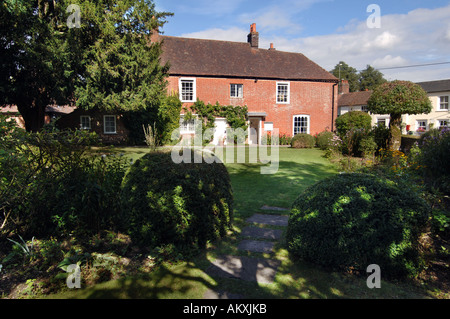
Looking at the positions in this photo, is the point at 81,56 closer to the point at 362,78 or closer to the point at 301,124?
the point at 301,124

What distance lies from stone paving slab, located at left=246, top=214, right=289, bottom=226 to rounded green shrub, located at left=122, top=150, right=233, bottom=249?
143cm

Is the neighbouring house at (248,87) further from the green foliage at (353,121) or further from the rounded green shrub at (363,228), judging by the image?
the rounded green shrub at (363,228)

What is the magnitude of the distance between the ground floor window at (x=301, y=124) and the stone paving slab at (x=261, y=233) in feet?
75.0

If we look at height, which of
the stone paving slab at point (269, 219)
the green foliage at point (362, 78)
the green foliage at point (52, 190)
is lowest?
the stone paving slab at point (269, 219)

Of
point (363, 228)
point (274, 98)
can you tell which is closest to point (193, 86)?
point (274, 98)

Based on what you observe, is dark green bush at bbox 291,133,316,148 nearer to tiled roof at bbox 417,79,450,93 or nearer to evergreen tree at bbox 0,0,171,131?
evergreen tree at bbox 0,0,171,131

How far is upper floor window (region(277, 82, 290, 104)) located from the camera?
26688 millimetres

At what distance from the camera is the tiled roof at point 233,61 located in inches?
966

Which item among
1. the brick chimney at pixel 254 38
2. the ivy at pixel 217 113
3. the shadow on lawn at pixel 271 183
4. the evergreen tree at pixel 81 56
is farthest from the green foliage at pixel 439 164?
the brick chimney at pixel 254 38

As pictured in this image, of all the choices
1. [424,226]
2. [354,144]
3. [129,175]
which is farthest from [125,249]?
[354,144]

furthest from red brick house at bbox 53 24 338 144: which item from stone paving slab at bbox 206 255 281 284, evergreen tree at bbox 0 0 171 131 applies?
stone paving slab at bbox 206 255 281 284

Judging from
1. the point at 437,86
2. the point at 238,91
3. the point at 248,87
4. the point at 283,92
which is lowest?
the point at 238,91

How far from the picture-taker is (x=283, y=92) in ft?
88.1

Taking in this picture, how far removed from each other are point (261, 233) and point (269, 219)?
36.4 inches
